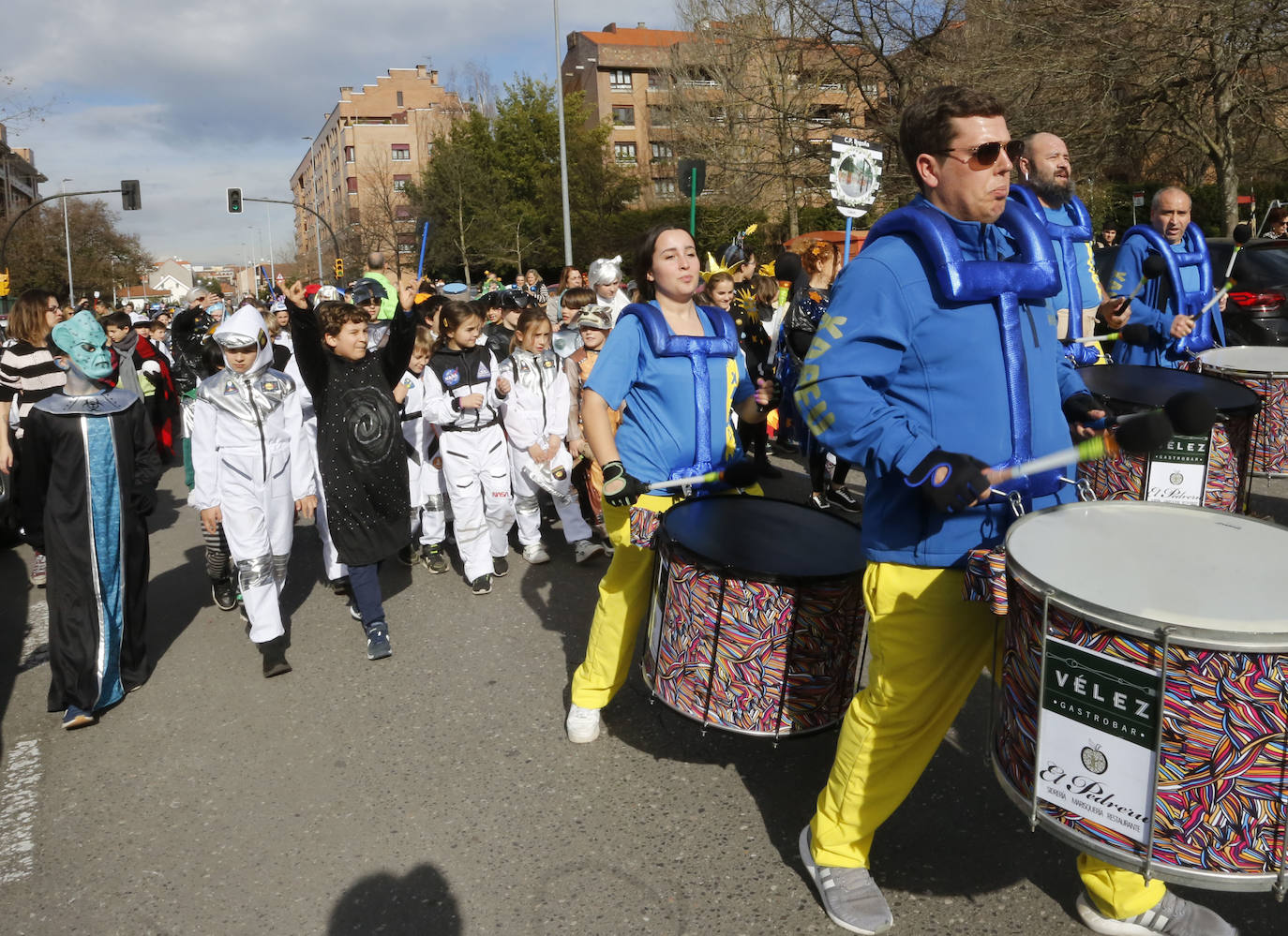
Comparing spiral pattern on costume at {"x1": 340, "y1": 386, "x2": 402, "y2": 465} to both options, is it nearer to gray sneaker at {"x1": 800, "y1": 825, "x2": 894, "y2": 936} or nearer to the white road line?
the white road line

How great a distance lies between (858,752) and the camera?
2711 millimetres

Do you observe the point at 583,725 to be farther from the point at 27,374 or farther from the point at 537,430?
the point at 27,374

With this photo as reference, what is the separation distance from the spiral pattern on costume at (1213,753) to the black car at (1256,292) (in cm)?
830

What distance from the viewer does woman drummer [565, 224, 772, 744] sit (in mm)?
3645

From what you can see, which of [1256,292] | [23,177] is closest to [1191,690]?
[1256,292]

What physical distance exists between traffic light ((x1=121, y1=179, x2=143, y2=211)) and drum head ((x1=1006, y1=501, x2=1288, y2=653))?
38364 mm

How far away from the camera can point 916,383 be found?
8.35 ft

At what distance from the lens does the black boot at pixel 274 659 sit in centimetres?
502

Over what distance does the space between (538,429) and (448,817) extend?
3.40m

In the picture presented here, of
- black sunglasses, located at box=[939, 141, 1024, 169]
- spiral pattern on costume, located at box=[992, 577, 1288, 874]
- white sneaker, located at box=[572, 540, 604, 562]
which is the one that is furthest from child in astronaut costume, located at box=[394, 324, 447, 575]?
spiral pattern on costume, located at box=[992, 577, 1288, 874]

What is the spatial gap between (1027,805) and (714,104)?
32716 millimetres

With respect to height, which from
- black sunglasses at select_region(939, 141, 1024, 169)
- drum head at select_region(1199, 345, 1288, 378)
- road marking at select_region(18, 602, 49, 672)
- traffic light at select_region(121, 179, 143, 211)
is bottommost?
road marking at select_region(18, 602, 49, 672)

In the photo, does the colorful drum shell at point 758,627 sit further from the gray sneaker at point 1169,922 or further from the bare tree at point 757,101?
the bare tree at point 757,101

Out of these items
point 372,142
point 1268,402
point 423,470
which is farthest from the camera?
point 372,142
